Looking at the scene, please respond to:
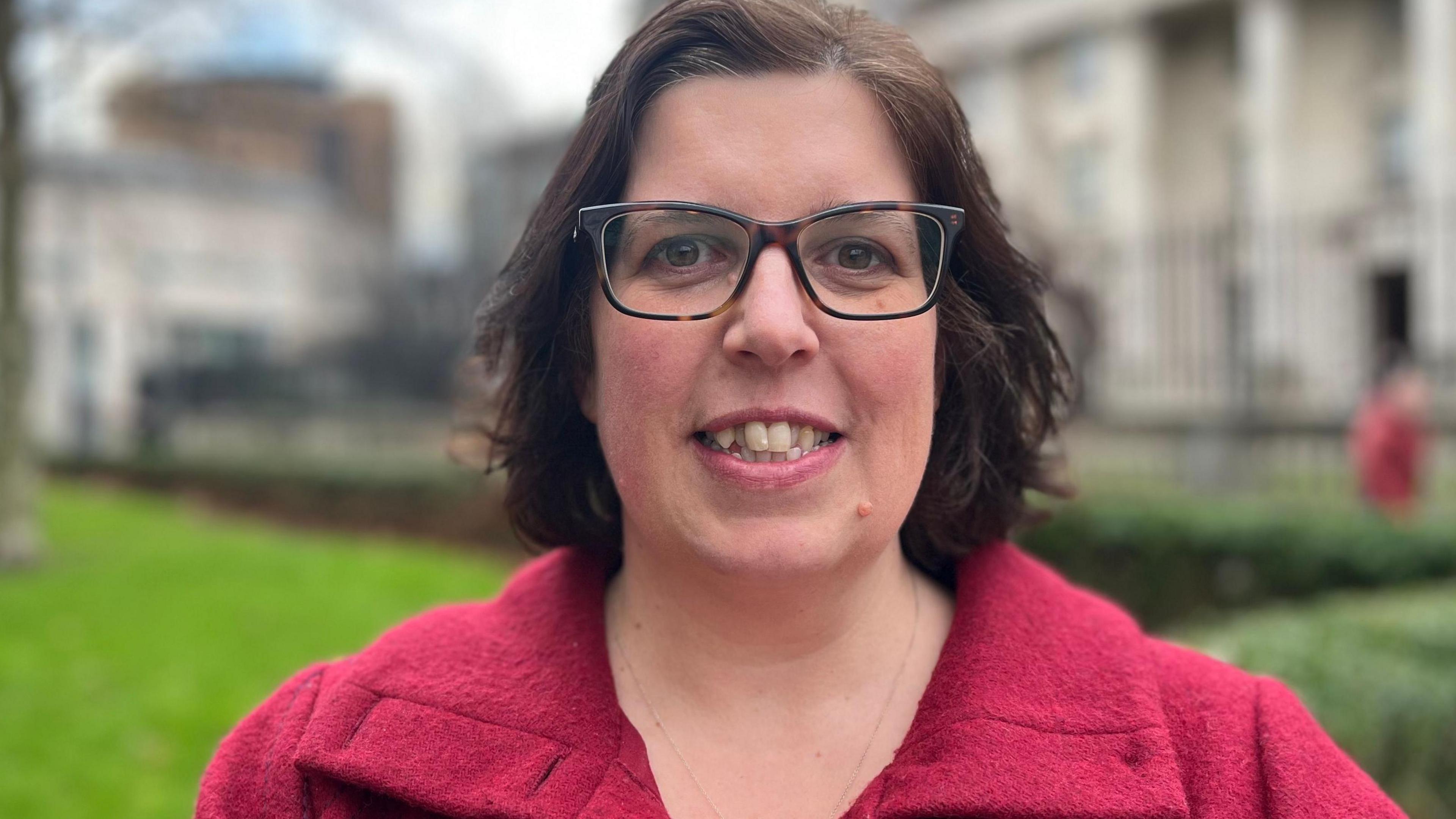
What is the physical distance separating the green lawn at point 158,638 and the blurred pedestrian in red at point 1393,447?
6.59 m

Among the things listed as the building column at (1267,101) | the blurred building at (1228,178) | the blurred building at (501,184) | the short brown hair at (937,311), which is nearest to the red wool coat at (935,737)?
the short brown hair at (937,311)

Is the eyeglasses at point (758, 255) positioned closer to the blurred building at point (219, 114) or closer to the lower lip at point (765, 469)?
the lower lip at point (765, 469)

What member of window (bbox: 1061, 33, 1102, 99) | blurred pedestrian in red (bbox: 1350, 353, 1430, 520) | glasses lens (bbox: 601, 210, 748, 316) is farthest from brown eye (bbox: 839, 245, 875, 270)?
window (bbox: 1061, 33, 1102, 99)

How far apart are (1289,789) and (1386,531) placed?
6.68m

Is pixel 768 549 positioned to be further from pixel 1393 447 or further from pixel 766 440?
pixel 1393 447

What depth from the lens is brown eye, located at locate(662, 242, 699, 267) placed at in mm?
1473

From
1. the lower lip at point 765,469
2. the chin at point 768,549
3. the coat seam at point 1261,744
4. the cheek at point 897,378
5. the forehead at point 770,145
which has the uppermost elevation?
the forehead at point 770,145

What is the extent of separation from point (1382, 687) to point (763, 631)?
268cm

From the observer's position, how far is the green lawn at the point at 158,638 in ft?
14.6

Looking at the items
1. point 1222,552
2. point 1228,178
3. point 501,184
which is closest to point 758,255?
point 1222,552

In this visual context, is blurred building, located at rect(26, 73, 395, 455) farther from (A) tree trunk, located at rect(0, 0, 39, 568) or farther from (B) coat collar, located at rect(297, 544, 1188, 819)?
(B) coat collar, located at rect(297, 544, 1188, 819)

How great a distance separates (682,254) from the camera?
58.1 inches

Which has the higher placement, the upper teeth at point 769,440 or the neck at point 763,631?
the upper teeth at point 769,440

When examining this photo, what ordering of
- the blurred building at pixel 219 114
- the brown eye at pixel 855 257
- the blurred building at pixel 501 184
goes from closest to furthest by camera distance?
the brown eye at pixel 855 257
the blurred building at pixel 219 114
the blurred building at pixel 501 184
